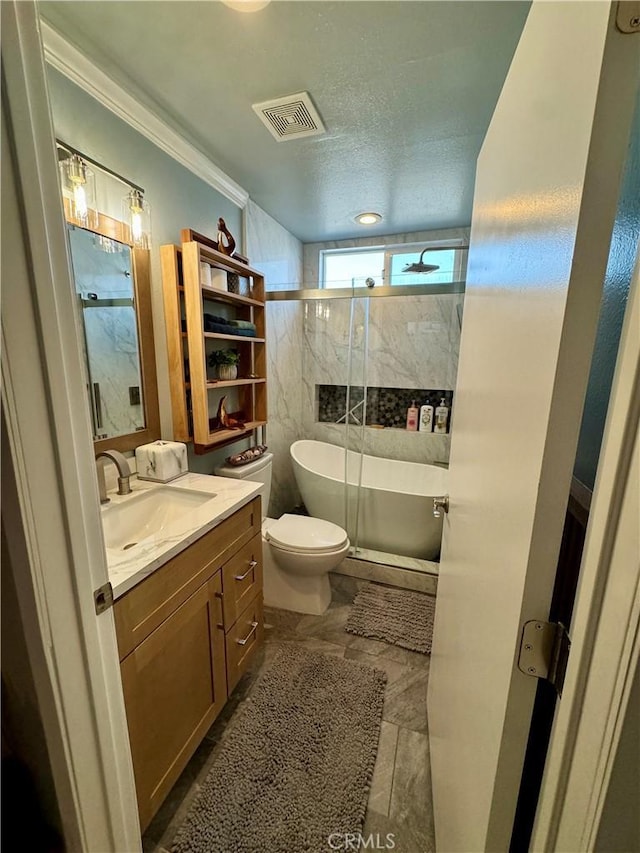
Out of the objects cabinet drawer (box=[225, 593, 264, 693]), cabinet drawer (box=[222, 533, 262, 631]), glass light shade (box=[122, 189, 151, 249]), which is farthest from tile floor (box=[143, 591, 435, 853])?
glass light shade (box=[122, 189, 151, 249])

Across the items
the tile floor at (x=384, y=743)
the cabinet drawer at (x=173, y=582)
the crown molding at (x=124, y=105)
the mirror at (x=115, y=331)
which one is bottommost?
the tile floor at (x=384, y=743)

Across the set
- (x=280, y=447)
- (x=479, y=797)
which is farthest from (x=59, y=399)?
(x=280, y=447)

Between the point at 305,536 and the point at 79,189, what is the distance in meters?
1.84

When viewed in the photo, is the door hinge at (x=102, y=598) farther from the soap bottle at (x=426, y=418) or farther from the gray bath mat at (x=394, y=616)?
the soap bottle at (x=426, y=418)

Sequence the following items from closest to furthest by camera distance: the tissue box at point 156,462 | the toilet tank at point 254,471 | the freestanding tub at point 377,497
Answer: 1. the tissue box at point 156,462
2. the toilet tank at point 254,471
3. the freestanding tub at point 377,497

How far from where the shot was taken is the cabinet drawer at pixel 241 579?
133 cm

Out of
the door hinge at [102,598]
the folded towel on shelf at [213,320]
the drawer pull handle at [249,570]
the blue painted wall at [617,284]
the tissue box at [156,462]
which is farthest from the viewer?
the folded towel on shelf at [213,320]

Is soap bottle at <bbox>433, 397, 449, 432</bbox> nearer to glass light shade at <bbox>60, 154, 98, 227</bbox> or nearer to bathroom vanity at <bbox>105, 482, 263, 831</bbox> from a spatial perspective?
bathroom vanity at <bbox>105, 482, 263, 831</bbox>

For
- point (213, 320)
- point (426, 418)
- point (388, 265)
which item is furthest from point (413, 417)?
point (213, 320)

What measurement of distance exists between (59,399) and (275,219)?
2500mm

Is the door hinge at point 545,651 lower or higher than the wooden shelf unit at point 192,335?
lower

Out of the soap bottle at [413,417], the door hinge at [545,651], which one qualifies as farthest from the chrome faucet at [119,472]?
the soap bottle at [413,417]

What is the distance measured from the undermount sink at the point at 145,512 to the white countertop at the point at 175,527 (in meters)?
0.02

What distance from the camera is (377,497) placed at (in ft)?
7.91
